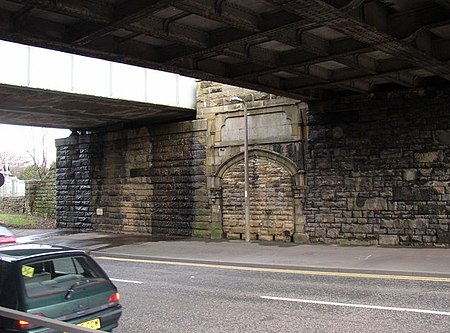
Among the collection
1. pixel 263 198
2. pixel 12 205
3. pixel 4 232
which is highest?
pixel 263 198

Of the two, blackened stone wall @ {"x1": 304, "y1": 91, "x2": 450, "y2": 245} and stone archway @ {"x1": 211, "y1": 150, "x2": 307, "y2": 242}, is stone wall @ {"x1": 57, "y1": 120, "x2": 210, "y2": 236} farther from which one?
blackened stone wall @ {"x1": 304, "y1": 91, "x2": 450, "y2": 245}

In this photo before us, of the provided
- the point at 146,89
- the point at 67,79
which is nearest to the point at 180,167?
the point at 146,89

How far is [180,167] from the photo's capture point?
20.5 m

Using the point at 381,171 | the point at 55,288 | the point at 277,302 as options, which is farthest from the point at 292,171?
the point at 55,288

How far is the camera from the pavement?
1131 centimetres

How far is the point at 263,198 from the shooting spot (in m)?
17.8

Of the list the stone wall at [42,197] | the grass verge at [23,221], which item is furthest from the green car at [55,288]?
the stone wall at [42,197]

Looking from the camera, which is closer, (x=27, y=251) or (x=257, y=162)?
(x=27, y=251)

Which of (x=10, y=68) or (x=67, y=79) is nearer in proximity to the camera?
(x=10, y=68)

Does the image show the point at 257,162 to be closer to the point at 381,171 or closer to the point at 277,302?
the point at 381,171

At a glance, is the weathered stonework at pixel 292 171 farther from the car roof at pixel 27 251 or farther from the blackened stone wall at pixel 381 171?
the car roof at pixel 27 251

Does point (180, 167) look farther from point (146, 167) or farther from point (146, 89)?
point (146, 89)

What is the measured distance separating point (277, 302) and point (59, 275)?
3.99m

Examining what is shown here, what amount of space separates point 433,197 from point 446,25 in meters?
5.72
